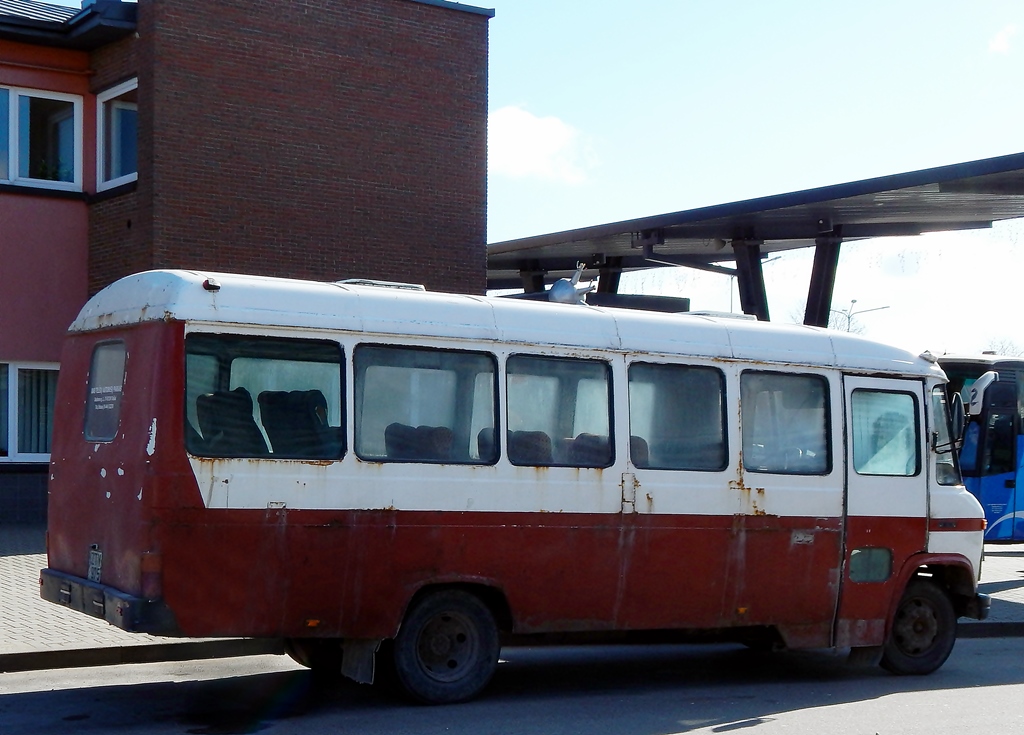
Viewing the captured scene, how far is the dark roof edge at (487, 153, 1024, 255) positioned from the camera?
17.1 m

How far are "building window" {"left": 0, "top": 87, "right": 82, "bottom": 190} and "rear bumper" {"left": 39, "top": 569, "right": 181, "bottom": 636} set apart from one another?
40.8 feet

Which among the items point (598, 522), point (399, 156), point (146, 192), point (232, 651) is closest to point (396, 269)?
point (399, 156)

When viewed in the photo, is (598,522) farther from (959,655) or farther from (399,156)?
(399,156)

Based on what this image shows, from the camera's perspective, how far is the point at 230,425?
8523 millimetres

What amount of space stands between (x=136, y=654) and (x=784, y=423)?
5549 millimetres

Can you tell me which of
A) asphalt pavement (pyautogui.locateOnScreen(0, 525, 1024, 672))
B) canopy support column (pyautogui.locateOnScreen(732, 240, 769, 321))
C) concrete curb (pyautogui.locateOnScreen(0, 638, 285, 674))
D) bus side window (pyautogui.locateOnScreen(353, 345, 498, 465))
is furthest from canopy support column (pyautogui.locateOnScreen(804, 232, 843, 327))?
bus side window (pyautogui.locateOnScreen(353, 345, 498, 465))

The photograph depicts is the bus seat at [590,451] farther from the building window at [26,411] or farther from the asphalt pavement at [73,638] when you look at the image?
the building window at [26,411]

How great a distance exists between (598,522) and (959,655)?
5.20m

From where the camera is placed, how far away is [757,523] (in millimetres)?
10477

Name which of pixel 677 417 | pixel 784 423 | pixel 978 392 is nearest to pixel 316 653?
pixel 677 417

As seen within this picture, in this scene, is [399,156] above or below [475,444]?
above

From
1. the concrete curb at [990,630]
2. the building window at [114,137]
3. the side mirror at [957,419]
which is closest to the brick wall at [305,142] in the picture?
the building window at [114,137]

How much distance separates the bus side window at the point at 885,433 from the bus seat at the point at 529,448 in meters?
2.94

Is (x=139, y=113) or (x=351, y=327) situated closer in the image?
(x=351, y=327)
